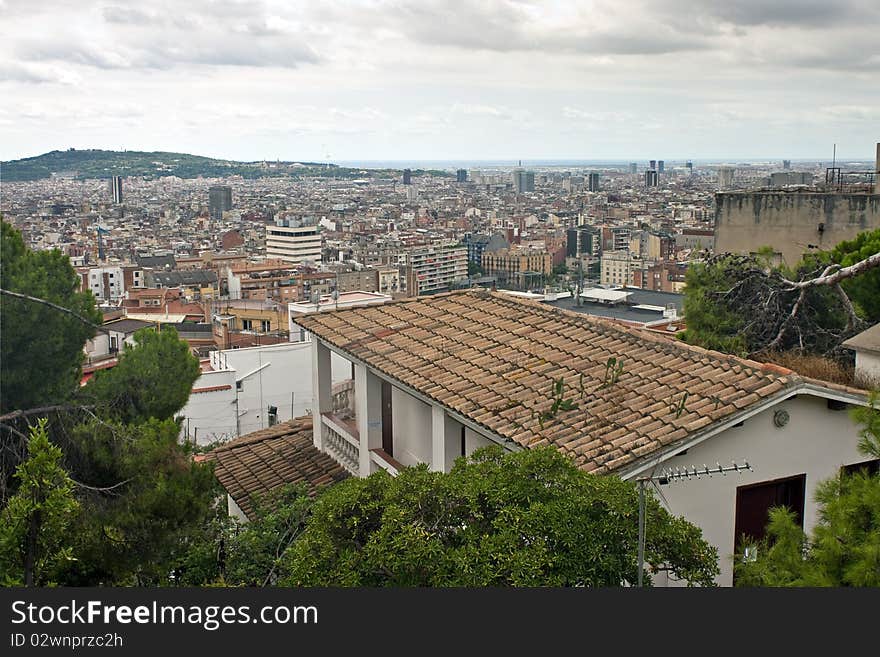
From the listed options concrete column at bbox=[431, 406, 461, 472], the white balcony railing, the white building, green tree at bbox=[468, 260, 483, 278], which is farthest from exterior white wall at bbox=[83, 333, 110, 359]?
the white building

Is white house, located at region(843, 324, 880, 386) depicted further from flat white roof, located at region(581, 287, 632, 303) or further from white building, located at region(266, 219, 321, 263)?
white building, located at region(266, 219, 321, 263)

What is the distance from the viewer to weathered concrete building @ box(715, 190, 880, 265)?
17.6m

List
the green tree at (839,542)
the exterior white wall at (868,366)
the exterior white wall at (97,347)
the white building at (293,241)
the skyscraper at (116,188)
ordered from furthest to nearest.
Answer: the white building at (293,241) → the skyscraper at (116,188) → the exterior white wall at (97,347) → the exterior white wall at (868,366) → the green tree at (839,542)

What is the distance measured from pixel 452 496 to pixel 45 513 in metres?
1.94

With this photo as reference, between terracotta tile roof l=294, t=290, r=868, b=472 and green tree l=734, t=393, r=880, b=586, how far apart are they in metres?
1.02

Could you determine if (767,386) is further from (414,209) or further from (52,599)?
(414,209)

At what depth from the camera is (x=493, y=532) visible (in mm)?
3941

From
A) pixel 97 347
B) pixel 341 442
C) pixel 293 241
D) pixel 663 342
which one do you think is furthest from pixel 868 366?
pixel 293 241

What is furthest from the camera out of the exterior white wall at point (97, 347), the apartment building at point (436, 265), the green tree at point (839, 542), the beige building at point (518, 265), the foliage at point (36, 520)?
the beige building at point (518, 265)

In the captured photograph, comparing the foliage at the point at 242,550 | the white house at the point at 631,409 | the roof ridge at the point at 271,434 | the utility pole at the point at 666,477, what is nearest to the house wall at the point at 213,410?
the roof ridge at the point at 271,434

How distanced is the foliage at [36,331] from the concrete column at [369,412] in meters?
2.25

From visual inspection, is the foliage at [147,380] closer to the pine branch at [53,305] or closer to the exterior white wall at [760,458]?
the pine branch at [53,305]

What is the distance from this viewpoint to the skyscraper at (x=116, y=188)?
9906 centimetres

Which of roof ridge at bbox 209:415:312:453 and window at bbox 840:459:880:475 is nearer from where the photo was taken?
window at bbox 840:459:880:475
